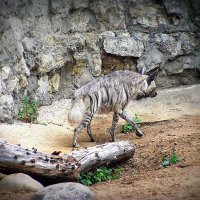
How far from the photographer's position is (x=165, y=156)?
9094 millimetres

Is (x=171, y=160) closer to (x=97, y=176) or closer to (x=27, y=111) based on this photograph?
(x=97, y=176)

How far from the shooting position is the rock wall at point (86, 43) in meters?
11.6

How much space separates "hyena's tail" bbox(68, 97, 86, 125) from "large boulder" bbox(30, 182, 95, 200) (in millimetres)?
3336

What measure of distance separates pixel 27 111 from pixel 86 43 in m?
2.62

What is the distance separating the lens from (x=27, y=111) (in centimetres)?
1152

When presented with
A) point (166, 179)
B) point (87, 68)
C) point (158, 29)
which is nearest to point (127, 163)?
point (166, 179)

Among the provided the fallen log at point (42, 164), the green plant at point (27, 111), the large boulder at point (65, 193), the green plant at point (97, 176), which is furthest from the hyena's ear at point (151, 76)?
the large boulder at point (65, 193)

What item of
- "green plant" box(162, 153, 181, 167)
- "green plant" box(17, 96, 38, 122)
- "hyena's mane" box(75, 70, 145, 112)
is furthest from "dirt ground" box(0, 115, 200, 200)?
"green plant" box(17, 96, 38, 122)

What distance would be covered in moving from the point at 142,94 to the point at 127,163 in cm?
229

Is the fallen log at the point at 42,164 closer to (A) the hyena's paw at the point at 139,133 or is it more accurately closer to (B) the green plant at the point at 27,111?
(A) the hyena's paw at the point at 139,133

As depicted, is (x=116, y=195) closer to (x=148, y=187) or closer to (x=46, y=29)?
(x=148, y=187)

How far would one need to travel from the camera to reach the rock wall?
11.6m

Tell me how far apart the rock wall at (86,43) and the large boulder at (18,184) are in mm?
3578

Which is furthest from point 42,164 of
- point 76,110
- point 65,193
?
point 76,110
